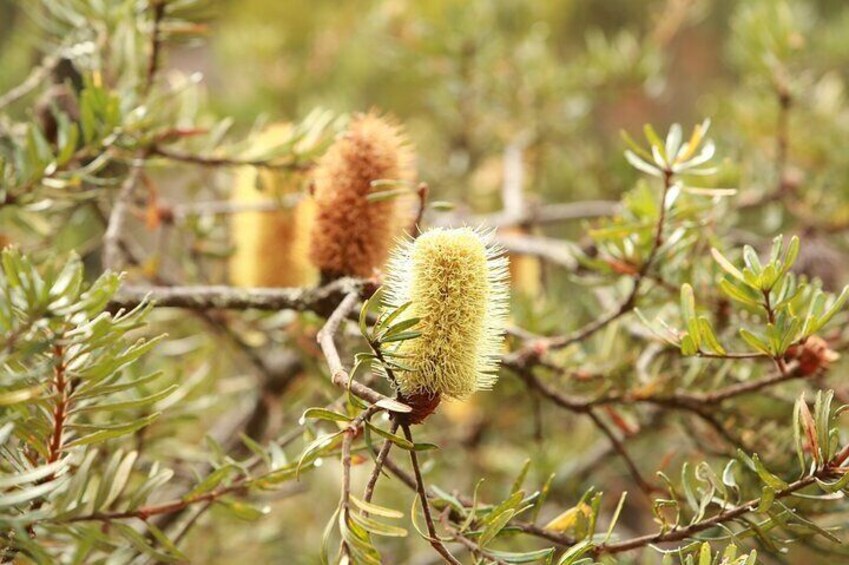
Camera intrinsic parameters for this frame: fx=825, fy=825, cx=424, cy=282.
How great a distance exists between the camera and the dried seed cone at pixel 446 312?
354 mm

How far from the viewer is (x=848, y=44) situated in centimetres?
111

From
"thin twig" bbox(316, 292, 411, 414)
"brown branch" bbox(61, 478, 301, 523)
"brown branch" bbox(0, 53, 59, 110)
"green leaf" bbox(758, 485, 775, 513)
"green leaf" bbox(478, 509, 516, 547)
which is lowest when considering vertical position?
"brown branch" bbox(61, 478, 301, 523)

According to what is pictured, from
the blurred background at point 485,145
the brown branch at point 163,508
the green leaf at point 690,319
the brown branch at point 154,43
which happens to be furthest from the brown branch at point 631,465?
the brown branch at point 154,43

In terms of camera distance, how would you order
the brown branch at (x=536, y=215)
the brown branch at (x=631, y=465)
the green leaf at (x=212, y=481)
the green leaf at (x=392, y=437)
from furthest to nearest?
the brown branch at (x=536, y=215)
the brown branch at (x=631, y=465)
the green leaf at (x=212, y=481)
the green leaf at (x=392, y=437)

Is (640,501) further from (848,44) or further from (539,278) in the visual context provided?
(848,44)

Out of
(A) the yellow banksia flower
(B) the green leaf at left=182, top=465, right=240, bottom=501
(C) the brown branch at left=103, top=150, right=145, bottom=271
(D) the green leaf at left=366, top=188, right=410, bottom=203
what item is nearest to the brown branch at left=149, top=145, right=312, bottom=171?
(C) the brown branch at left=103, top=150, right=145, bottom=271

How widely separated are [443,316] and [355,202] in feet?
0.57

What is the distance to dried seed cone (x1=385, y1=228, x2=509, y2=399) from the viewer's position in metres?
0.35

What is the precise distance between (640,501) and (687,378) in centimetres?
69

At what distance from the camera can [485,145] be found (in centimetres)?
131

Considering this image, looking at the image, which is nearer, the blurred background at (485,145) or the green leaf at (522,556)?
the green leaf at (522,556)

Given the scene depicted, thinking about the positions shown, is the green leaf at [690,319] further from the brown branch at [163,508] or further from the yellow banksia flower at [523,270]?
the yellow banksia flower at [523,270]

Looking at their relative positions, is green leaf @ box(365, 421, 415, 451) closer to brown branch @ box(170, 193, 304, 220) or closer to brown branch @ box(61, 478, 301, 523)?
brown branch @ box(61, 478, 301, 523)

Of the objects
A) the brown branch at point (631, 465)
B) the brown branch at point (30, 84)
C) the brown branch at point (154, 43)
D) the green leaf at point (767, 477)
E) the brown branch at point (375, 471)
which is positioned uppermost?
the brown branch at point (154, 43)
